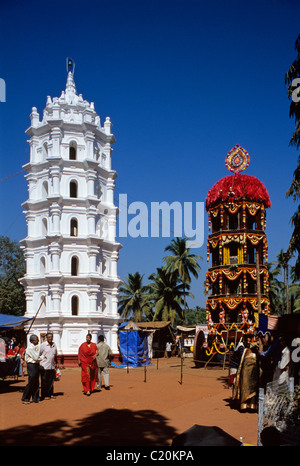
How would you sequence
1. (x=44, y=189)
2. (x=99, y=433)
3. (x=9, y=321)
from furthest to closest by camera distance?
(x=44, y=189) < (x=9, y=321) < (x=99, y=433)

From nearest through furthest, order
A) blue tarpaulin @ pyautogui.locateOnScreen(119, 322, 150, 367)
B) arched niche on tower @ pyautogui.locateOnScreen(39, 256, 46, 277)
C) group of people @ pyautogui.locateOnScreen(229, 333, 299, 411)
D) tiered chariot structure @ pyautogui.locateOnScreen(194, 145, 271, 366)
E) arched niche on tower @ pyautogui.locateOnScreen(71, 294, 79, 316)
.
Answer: group of people @ pyautogui.locateOnScreen(229, 333, 299, 411), blue tarpaulin @ pyautogui.locateOnScreen(119, 322, 150, 367), arched niche on tower @ pyautogui.locateOnScreen(71, 294, 79, 316), arched niche on tower @ pyautogui.locateOnScreen(39, 256, 46, 277), tiered chariot structure @ pyautogui.locateOnScreen(194, 145, 271, 366)

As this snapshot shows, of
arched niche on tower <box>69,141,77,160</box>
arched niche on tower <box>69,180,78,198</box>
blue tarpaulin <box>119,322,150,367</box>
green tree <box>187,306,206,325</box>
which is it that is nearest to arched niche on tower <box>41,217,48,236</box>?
arched niche on tower <box>69,180,78,198</box>

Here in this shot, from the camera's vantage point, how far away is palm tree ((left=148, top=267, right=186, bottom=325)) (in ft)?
144

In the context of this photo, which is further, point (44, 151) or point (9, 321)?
point (44, 151)

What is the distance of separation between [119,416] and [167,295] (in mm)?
34471

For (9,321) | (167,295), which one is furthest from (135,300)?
(9,321)

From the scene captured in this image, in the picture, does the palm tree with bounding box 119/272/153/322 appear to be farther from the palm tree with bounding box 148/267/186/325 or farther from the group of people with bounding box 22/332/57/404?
the group of people with bounding box 22/332/57/404

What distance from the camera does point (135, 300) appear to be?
48750mm

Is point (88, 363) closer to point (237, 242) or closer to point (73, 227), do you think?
point (73, 227)

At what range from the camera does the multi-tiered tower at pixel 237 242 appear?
36.4 m

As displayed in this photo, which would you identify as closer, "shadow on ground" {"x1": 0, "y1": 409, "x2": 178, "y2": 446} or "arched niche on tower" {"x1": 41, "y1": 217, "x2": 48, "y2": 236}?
"shadow on ground" {"x1": 0, "y1": 409, "x2": 178, "y2": 446}

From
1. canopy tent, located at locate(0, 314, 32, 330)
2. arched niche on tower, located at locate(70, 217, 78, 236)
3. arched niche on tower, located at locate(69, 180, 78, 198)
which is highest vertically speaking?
arched niche on tower, located at locate(69, 180, 78, 198)

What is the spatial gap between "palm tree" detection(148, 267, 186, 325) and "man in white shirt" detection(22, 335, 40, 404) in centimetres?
3210

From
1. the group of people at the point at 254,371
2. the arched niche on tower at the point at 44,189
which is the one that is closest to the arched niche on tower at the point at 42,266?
the arched niche on tower at the point at 44,189
